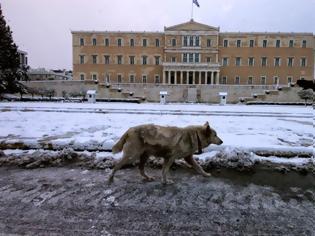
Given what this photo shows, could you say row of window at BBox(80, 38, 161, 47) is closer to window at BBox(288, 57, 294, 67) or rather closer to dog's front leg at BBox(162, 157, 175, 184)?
window at BBox(288, 57, 294, 67)

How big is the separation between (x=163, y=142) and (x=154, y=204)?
3.01ft

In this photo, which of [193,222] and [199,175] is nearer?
[193,222]

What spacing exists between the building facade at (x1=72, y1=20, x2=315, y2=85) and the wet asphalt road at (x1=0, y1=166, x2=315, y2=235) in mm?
53067

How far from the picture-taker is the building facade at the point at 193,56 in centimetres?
5825

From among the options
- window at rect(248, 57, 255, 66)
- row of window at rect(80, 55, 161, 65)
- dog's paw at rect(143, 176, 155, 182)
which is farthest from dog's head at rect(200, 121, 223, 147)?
window at rect(248, 57, 255, 66)

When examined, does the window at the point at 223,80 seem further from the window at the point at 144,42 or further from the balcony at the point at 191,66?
the window at the point at 144,42

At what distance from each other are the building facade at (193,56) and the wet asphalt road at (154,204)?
174ft

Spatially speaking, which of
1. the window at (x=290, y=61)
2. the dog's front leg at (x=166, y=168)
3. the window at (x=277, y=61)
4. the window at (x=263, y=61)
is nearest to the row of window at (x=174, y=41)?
the window at (x=263, y=61)

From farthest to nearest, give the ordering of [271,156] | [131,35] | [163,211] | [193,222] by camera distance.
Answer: [131,35], [271,156], [163,211], [193,222]

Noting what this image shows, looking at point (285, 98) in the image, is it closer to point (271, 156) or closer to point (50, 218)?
point (271, 156)

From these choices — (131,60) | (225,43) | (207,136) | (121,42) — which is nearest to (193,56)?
(225,43)

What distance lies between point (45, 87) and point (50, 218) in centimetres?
3833

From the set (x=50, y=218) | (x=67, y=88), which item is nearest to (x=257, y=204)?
(x=50, y=218)

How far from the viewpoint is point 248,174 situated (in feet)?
16.8
